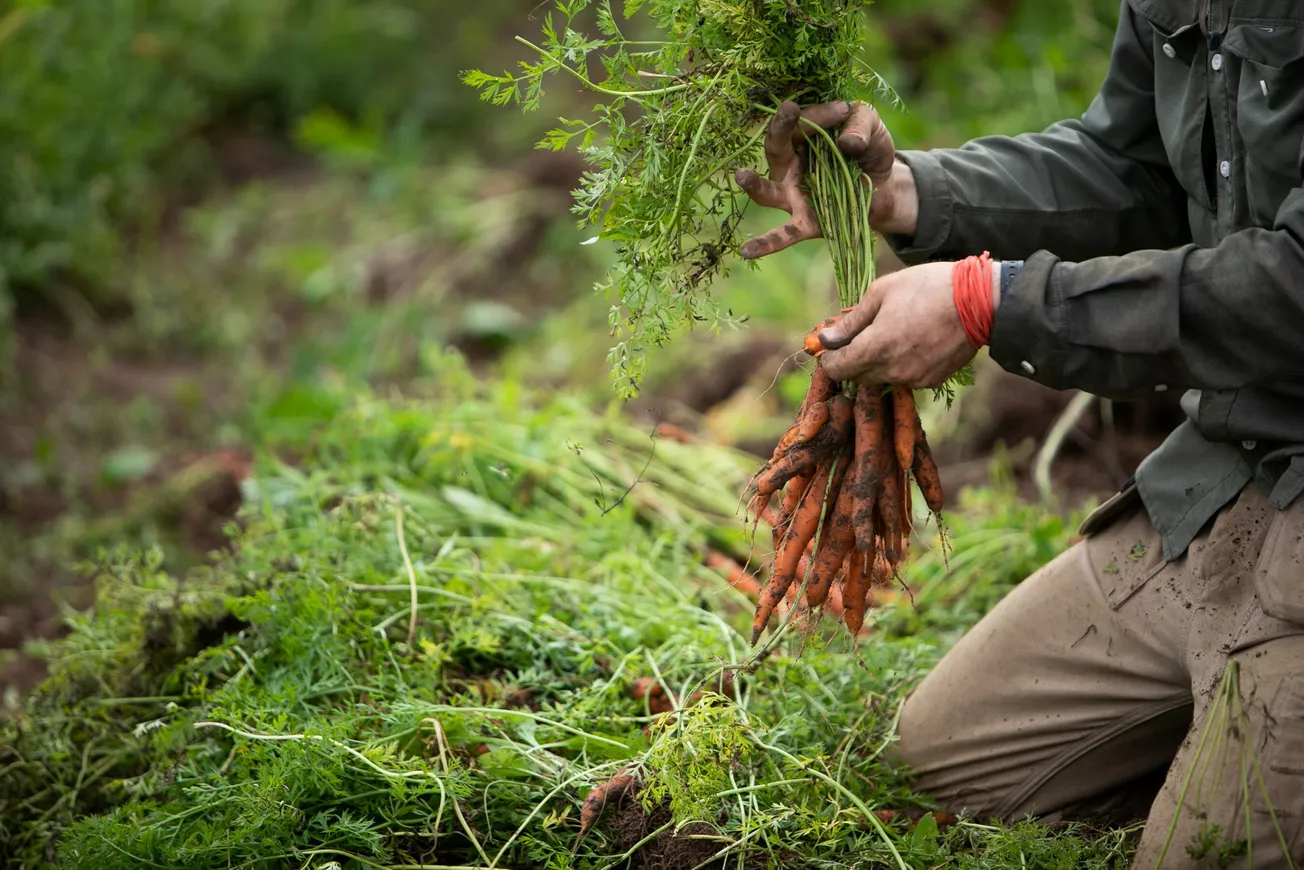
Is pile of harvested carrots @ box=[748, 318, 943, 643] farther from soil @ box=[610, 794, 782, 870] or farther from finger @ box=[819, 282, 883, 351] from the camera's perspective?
soil @ box=[610, 794, 782, 870]

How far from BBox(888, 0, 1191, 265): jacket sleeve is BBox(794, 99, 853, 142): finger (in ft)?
0.74

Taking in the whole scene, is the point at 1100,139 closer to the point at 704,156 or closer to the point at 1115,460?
the point at 704,156

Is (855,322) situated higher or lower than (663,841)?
higher

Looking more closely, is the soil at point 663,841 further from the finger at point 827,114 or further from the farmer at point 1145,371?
the finger at point 827,114

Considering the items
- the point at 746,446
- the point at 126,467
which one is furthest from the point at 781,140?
the point at 126,467

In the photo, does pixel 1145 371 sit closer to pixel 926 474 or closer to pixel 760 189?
pixel 926 474

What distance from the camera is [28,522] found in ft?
13.1

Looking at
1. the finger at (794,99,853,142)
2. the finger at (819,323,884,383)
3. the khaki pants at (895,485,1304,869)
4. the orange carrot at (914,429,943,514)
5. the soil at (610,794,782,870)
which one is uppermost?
the finger at (794,99,853,142)

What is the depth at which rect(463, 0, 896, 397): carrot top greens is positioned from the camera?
2.03 metres

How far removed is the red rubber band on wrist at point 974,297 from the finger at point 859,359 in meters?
0.13

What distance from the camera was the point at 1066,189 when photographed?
231cm

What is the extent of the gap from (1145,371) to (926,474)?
0.48 meters

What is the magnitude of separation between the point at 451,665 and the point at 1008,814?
1.19 metres

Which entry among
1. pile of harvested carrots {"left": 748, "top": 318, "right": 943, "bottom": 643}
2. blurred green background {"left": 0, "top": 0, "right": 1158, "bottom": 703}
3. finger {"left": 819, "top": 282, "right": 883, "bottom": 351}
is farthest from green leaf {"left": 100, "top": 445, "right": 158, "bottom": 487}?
finger {"left": 819, "top": 282, "right": 883, "bottom": 351}
